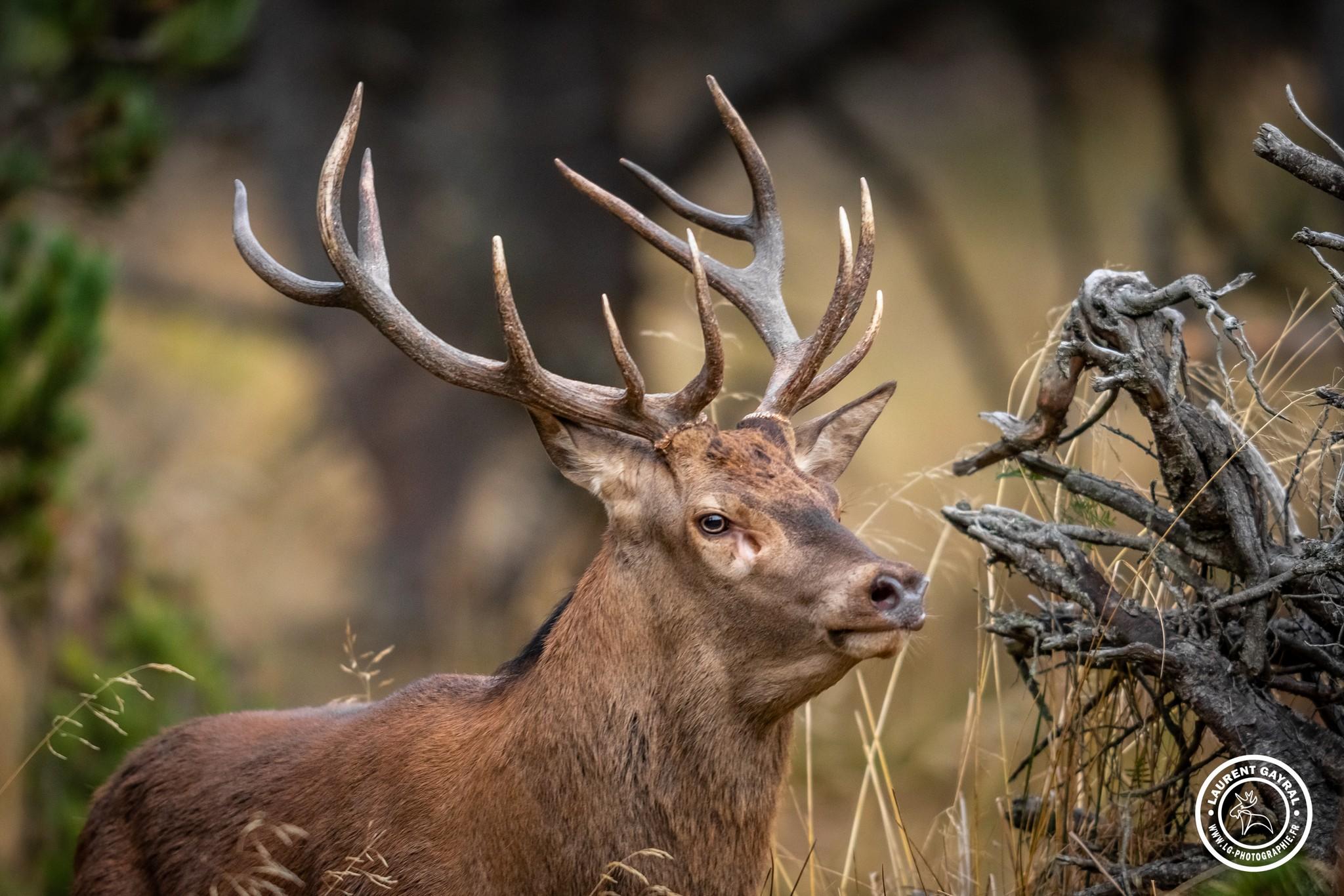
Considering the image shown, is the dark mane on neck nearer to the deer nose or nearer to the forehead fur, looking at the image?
the forehead fur

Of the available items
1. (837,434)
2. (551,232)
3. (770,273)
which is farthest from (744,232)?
(551,232)

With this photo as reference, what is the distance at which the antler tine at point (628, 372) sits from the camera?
2.75 metres

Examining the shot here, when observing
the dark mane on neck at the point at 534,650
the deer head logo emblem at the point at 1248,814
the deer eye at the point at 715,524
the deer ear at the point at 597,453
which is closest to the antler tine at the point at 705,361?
the deer ear at the point at 597,453

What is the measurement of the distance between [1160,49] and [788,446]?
6748mm

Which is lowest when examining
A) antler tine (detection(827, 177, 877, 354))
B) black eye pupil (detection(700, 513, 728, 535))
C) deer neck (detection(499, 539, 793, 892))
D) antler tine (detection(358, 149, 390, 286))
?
deer neck (detection(499, 539, 793, 892))

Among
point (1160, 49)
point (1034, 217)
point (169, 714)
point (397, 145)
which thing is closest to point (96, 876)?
point (169, 714)

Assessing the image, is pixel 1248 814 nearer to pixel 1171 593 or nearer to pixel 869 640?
pixel 1171 593

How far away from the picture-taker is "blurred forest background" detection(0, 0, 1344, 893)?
8.43 meters

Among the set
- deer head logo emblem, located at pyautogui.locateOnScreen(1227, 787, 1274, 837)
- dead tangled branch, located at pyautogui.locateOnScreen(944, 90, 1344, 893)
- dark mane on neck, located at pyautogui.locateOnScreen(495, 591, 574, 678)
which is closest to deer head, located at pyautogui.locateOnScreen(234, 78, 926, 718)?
dark mane on neck, located at pyautogui.locateOnScreen(495, 591, 574, 678)

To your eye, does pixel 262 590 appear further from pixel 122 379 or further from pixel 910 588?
pixel 910 588

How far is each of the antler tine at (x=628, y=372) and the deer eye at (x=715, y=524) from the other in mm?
299

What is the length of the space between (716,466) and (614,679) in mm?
491

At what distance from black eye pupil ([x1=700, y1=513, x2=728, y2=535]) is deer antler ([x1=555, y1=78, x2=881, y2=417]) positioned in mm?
375

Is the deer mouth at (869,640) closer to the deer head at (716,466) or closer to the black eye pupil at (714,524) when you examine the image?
the deer head at (716,466)
